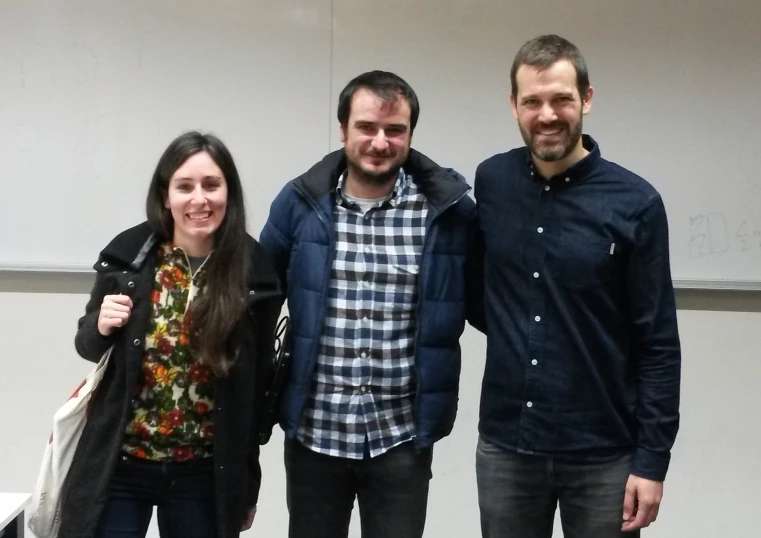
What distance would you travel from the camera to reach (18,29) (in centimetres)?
242

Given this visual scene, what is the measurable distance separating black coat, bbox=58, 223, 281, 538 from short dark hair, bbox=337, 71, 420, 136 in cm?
39

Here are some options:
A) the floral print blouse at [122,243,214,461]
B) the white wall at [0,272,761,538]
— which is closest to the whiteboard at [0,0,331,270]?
the white wall at [0,272,761,538]

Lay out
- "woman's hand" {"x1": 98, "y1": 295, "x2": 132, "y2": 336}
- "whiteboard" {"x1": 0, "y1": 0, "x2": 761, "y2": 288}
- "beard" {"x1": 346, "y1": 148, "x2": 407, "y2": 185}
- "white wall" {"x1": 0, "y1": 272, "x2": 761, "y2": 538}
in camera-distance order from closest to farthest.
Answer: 1. "woman's hand" {"x1": 98, "y1": 295, "x2": 132, "y2": 336}
2. "beard" {"x1": 346, "y1": 148, "x2": 407, "y2": 185}
3. "whiteboard" {"x1": 0, "y1": 0, "x2": 761, "y2": 288}
4. "white wall" {"x1": 0, "y1": 272, "x2": 761, "y2": 538}

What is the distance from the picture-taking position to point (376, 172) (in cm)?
165

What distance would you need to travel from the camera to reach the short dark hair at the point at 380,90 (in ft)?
5.44

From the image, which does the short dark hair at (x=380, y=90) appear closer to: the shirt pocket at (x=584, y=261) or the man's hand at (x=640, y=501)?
the shirt pocket at (x=584, y=261)

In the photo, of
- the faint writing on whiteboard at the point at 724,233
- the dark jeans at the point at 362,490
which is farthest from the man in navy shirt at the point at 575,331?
the faint writing on whiteboard at the point at 724,233

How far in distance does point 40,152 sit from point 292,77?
0.88 m

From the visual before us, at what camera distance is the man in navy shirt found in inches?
59.7

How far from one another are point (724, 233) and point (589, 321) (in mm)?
1185

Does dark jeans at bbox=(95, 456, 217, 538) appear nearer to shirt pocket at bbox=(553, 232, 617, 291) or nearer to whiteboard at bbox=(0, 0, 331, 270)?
shirt pocket at bbox=(553, 232, 617, 291)

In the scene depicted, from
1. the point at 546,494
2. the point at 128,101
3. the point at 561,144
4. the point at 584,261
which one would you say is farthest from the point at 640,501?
the point at 128,101

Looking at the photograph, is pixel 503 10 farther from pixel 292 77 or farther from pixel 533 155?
pixel 533 155

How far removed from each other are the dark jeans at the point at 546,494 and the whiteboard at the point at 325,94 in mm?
1130
